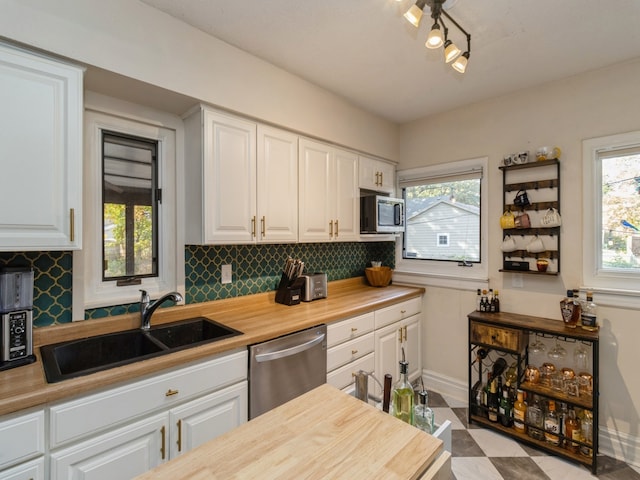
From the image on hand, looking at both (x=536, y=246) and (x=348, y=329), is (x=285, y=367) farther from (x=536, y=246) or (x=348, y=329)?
(x=536, y=246)

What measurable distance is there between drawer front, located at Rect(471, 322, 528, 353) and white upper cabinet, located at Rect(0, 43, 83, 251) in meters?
2.70

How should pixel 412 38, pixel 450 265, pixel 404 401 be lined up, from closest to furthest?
pixel 404 401 → pixel 412 38 → pixel 450 265

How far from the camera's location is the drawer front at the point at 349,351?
85.9 inches

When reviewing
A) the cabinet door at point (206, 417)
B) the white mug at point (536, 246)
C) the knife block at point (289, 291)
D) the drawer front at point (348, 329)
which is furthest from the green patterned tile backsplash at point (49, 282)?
Answer: the white mug at point (536, 246)

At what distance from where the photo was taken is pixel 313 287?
2594 millimetres

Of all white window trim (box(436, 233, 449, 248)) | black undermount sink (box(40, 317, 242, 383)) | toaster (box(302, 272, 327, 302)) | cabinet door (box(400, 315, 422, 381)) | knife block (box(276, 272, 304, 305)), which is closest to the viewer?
black undermount sink (box(40, 317, 242, 383))

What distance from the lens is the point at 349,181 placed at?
2.86 metres

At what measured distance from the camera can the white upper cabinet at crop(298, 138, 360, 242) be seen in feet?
8.09

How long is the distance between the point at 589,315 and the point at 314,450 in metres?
2.31

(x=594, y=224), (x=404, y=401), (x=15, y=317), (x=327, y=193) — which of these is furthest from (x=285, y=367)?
(x=594, y=224)

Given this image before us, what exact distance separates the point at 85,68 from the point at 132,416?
1.58m

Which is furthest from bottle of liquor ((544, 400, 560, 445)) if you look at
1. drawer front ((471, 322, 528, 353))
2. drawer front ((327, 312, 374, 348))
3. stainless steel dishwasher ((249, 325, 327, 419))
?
stainless steel dishwasher ((249, 325, 327, 419))

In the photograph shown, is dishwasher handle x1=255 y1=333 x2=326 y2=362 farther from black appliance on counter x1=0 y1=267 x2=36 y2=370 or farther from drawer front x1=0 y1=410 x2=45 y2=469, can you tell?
black appliance on counter x1=0 y1=267 x2=36 y2=370

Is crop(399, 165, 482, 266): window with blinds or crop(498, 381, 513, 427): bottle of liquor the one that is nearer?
crop(498, 381, 513, 427): bottle of liquor
